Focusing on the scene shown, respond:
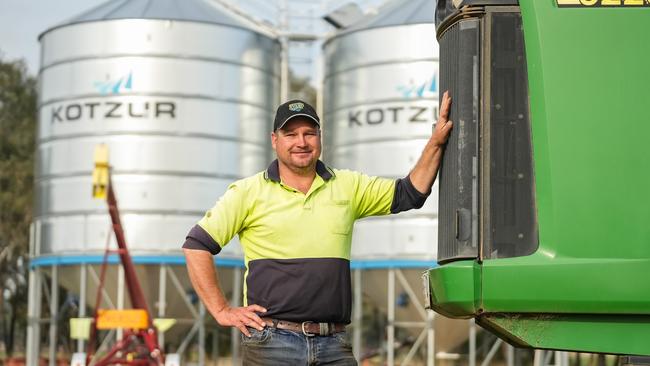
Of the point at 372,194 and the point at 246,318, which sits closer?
the point at 246,318

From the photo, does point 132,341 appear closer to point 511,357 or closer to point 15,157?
point 511,357

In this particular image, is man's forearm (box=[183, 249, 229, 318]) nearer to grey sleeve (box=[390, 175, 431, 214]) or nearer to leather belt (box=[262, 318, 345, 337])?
leather belt (box=[262, 318, 345, 337])

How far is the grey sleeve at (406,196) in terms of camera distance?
6035 mm

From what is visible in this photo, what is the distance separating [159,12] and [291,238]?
2597 centimetres

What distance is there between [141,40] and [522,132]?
26.1 metres

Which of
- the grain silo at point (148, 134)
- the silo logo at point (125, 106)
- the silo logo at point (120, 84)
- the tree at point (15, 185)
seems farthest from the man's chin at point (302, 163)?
the tree at point (15, 185)

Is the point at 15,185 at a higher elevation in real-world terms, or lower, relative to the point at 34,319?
higher

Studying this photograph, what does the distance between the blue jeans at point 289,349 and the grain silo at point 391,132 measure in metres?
23.5

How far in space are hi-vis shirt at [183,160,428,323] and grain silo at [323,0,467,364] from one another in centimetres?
2329

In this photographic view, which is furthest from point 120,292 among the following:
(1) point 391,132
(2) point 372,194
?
(2) point 372,194

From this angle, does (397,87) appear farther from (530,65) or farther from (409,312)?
(530,65)

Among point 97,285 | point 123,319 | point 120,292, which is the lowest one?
point 123,319

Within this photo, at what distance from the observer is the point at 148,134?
30250 millimetres

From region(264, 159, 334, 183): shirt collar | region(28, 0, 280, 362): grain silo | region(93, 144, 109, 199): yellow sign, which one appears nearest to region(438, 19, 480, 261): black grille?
region(264, 159, 334, 183): shirt collar
